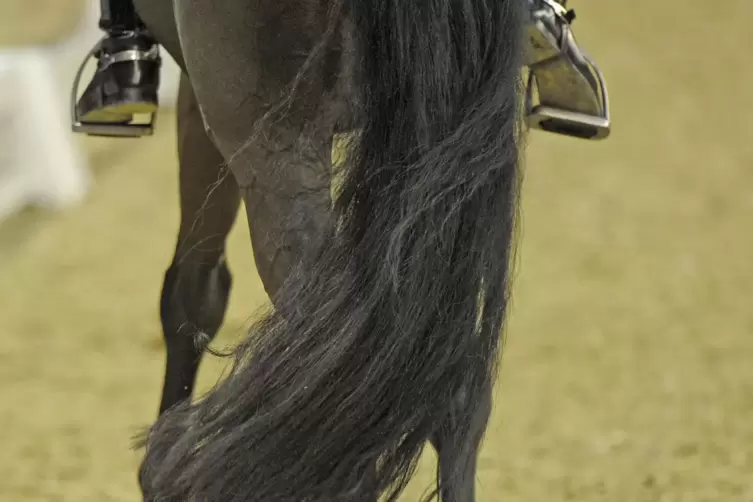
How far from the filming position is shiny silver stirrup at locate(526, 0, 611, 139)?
50 cm

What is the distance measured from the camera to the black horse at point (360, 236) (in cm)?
38

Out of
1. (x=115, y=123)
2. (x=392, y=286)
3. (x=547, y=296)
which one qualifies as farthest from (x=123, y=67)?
(x=547, y=296)

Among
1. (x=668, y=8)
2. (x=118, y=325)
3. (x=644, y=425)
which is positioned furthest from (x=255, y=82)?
(x=668, y=8)

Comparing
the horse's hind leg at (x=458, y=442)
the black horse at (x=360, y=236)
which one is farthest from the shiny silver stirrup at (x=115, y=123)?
the horse's hind leg at (x=458, y=442)

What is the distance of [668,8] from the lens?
7.52 feet

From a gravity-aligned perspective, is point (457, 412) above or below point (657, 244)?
above

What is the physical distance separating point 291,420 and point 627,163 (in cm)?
131

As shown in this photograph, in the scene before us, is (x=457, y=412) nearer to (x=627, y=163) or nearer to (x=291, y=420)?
(x=291, y=420)

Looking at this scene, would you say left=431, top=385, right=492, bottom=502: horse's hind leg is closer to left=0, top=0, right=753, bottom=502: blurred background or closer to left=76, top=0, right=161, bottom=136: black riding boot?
left=0, top=0, right=753, bottom=502: blurred background

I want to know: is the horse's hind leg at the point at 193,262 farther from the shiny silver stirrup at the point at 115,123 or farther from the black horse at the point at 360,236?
the black horse at the point at 360,236

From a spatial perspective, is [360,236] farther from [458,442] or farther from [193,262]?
[193,262]

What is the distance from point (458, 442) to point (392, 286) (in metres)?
0.09

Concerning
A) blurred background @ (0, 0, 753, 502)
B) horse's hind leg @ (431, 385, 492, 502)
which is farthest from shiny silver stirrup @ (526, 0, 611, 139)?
horse's hind leg @ (431, 385, 492, 502)

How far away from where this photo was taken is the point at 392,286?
0.38 meters
